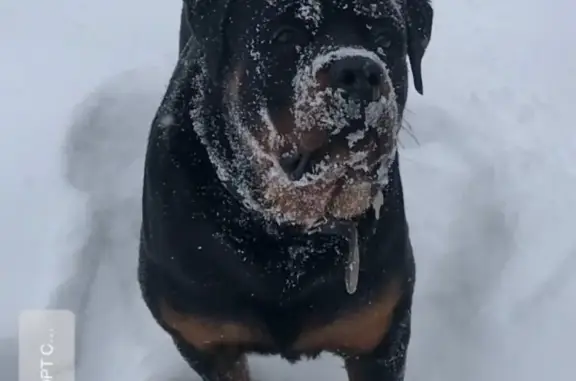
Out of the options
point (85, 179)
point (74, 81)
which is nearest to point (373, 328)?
point (85, 179)

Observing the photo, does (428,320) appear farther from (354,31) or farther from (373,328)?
(354,31)

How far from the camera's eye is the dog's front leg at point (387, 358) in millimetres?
2059

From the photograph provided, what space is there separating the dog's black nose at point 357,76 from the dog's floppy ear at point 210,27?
309 mm

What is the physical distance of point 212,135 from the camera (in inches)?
74.1

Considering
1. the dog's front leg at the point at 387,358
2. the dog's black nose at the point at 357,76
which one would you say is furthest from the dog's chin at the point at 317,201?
the dog's front leg at the point at 387,358

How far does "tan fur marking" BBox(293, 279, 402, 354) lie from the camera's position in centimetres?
199

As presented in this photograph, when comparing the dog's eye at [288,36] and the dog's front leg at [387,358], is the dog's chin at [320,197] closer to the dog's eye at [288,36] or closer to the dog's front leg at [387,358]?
the dog's eye at [288,36]

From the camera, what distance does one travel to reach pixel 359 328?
78.8 inches

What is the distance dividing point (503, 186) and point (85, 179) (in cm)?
125

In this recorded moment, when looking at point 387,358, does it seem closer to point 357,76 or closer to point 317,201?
point 317,201

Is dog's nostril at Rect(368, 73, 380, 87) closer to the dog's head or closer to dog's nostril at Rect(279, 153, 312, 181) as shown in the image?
the dog's head

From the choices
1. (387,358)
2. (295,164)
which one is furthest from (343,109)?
(387,358)
